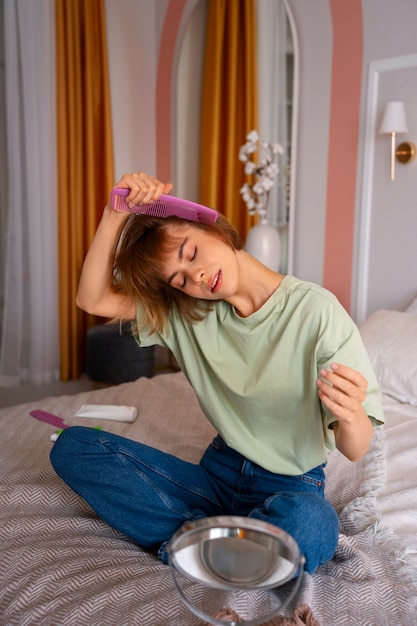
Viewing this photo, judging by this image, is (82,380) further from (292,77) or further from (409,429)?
(409,429)

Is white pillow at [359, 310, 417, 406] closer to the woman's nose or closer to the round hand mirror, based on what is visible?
the woman's nose

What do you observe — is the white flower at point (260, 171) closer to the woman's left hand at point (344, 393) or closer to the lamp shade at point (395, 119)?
the lamp shade at point (395, 119)

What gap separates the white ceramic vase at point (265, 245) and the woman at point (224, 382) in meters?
1.50

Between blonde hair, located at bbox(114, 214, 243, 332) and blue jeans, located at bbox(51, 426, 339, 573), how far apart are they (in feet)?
0.99

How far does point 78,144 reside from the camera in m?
3.68

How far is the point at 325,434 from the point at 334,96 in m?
1.89

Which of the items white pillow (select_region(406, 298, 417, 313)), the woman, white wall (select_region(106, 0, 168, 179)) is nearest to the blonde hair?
the woman

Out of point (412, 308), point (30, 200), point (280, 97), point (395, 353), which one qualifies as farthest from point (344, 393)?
point (30, 200)

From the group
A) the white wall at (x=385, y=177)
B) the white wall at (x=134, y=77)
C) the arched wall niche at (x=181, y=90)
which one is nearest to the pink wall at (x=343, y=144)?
the white wall at (x=385, y=177)

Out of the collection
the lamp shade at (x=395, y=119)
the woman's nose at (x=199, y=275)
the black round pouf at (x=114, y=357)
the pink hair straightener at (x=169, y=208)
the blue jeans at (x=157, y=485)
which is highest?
the lamp shade at (x=395, y=119)

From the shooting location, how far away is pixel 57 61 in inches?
139

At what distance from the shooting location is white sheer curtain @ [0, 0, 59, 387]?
3.44m

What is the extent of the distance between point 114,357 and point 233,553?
259 centimetres

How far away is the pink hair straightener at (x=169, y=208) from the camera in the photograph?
134 centimetres
